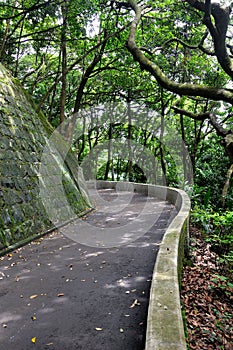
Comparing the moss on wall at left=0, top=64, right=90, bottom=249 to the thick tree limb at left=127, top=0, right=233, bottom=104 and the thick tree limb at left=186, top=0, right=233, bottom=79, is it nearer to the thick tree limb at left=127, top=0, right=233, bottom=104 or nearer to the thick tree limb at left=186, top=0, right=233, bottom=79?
the thick tree limb at left=127, top=0, right=233, bottom=104

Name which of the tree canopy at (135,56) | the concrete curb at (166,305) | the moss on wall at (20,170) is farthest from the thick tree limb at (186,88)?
the moss on wall at (20,170)

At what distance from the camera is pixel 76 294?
4.25 metres

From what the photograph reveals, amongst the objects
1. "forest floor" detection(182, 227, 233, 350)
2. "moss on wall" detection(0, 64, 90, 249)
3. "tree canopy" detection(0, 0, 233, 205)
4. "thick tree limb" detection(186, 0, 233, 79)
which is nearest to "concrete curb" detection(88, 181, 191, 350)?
"forest floor" detection(182, 227, 233, 350)

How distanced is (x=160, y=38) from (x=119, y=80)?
545 centimetres

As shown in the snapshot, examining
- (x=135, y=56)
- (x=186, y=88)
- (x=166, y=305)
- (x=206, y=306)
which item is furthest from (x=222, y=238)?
(x=166, y=305)

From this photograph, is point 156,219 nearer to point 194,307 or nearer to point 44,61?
point 194,307

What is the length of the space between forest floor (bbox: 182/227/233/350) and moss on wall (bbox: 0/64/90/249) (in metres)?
3.54

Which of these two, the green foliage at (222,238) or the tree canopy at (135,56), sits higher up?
the tree canopy at (135,56)

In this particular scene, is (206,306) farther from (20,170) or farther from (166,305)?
(20,170)

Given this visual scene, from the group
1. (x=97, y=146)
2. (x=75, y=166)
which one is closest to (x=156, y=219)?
(x=75, y=166)

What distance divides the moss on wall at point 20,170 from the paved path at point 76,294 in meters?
0.49

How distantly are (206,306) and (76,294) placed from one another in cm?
219

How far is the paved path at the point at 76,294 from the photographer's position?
10.4ft

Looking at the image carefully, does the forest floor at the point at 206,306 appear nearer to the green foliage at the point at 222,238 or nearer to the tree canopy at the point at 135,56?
the green foliage at the point at 222,238
